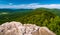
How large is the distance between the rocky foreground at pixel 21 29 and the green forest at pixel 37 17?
11 centimetres

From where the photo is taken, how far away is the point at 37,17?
448cm

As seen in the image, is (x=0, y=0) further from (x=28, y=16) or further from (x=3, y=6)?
(x=28, y=16)

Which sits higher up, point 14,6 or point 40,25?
point 14,6

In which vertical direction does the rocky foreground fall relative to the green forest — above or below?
below

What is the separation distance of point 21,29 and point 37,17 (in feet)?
1.50

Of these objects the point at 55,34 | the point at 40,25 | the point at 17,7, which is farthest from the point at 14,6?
the point at 55,34

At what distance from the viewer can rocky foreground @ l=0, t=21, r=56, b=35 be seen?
14.2ft

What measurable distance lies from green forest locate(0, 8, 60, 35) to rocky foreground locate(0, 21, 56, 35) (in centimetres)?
11

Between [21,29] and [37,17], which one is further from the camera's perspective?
[37,17]

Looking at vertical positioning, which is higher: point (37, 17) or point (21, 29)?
point (37, 17)

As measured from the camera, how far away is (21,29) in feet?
14.4

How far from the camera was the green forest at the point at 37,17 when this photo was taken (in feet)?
14.5

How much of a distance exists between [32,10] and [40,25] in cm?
39

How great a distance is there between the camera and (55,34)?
4.35m
